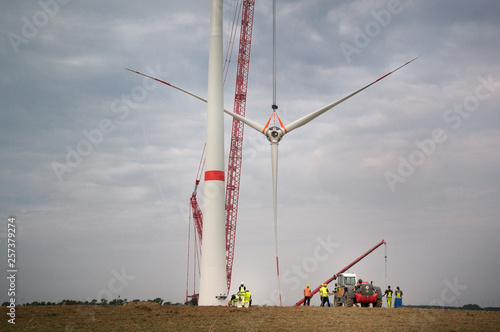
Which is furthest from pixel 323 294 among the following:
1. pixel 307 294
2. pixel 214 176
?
pixel 214 176

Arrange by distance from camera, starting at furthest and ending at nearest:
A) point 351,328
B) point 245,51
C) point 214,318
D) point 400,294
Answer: point 245,51 < point 400,294 < point 214,318 < point 351,328

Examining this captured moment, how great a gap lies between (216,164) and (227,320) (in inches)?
685

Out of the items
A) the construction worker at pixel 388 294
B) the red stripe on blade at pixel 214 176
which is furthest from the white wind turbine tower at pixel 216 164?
the construction worker at pixel 388 294

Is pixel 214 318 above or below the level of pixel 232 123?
below

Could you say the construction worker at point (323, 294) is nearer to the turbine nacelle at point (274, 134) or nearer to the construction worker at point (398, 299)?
the construction worker at point (398, 299)

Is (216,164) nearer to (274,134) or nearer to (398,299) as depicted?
(274,134)

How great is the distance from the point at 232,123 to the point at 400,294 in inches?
1938

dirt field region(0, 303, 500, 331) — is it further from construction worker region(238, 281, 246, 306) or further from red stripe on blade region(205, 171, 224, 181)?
red stripe on blade region(205, 171, 224, 181)

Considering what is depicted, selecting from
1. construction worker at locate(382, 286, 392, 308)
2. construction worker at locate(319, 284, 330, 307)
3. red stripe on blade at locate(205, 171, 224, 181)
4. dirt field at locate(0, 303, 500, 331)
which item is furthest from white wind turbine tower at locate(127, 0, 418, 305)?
construction worker at locate(382, 286, 392, 308)

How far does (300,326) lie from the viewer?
107 ft

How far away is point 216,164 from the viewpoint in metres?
48.9

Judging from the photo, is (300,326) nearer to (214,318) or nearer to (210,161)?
(214,318)

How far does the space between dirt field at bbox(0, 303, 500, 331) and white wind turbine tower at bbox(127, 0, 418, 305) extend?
435 centimetres

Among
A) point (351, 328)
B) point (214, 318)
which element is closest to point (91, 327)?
point (214, 318)
